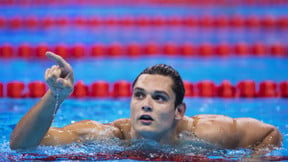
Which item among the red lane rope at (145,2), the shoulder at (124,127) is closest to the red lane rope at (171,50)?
the red lane rope at (145,2)

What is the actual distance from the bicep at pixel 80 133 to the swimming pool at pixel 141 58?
74mm

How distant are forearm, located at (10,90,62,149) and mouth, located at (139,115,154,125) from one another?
17.0 inches

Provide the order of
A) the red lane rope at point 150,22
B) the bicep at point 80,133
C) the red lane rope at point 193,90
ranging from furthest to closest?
the red lane rope at point 150,22 < the red lane rope at point 193,90 < the bicep at point 80,133

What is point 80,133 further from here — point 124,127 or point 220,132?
point 220,132

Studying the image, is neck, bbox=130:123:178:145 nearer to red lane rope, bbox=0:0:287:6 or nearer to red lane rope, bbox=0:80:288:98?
red lane rope, bbox=0:80:288:98

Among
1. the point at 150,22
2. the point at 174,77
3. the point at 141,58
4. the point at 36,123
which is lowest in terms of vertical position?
the point at 36,123

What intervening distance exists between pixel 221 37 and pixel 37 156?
565cm

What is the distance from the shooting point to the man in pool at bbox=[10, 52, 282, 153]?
264 centimetres

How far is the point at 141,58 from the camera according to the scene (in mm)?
6879

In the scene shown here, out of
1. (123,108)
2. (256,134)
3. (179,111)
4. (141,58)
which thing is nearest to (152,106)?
(179,111)

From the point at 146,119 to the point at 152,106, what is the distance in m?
0.07

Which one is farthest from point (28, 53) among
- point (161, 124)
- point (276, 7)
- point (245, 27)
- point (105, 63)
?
point (276, 7)

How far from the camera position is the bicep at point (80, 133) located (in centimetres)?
284

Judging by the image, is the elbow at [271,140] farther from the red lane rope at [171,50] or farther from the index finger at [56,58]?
the red lane rope at [171,50]
